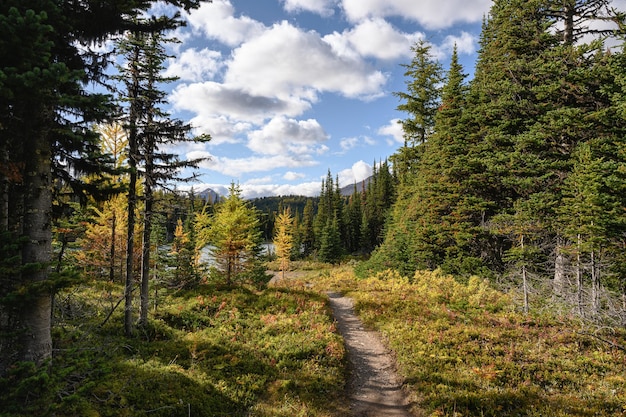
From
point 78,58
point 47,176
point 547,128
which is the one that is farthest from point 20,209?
point 547,128

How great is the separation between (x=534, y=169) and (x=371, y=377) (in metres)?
15.5

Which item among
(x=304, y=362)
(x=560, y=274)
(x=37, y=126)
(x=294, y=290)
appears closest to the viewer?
(x=37, y=126)

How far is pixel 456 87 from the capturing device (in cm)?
A: 2602

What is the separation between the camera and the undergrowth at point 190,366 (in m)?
5.58

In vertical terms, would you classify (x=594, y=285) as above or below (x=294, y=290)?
above

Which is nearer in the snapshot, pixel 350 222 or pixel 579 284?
pixel 579 284

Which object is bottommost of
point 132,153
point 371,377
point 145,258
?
point 371,377

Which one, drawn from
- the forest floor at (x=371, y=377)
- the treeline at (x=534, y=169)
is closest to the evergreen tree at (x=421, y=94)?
the treeline at (x=534, y=169)

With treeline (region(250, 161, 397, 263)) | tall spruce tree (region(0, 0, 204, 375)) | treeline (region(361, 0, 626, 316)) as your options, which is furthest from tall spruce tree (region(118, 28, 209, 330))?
treeline (region(250, 161, 397, 263))

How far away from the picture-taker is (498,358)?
40.2ft

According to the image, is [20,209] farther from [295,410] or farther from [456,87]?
[456,87]

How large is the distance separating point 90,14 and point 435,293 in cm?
2170

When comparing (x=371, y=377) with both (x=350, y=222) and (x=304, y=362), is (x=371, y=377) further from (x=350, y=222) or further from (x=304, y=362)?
(x=350, y=222)

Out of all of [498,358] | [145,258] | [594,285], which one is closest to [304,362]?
[498,358]
